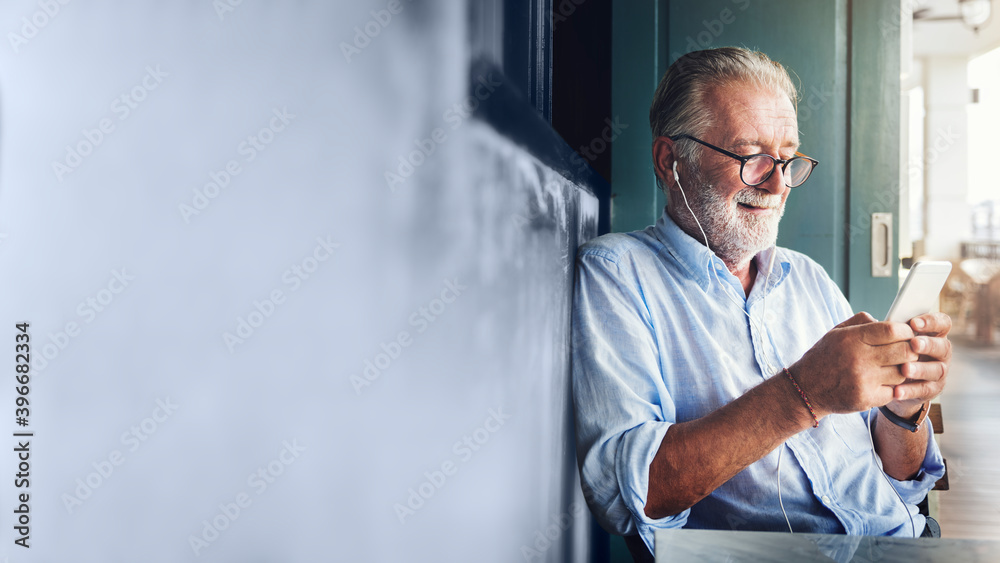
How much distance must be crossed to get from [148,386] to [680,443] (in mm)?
937

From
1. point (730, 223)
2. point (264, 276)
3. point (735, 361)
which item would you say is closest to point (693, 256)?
point (730, 223)

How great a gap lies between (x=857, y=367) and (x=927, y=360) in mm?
213

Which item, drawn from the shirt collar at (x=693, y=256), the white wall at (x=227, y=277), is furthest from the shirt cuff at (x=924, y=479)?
the white wall at (x=227, y=277)

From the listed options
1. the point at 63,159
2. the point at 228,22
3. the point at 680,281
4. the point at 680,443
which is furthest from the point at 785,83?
the point at 63,159

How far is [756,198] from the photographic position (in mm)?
1395

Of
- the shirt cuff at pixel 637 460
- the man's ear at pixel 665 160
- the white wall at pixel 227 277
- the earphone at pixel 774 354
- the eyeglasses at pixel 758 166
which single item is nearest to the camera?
the white wall at pixel 227 277

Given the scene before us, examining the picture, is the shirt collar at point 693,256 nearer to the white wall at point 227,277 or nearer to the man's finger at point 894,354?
the man's finger at point 894,354

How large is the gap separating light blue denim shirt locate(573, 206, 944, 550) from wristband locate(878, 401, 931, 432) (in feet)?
0.18

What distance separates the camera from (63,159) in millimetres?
352

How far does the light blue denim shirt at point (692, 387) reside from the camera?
3.73ft

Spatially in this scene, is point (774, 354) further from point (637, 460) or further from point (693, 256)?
point (637, 460)

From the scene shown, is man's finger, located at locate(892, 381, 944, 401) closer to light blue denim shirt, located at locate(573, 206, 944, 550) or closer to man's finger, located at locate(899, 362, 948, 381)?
man's finger, located at locate(899, 362, 948, 381)

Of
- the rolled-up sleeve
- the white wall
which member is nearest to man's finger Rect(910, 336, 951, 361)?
the rolled-up sleeve

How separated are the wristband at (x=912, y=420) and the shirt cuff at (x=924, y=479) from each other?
0.20 ft
